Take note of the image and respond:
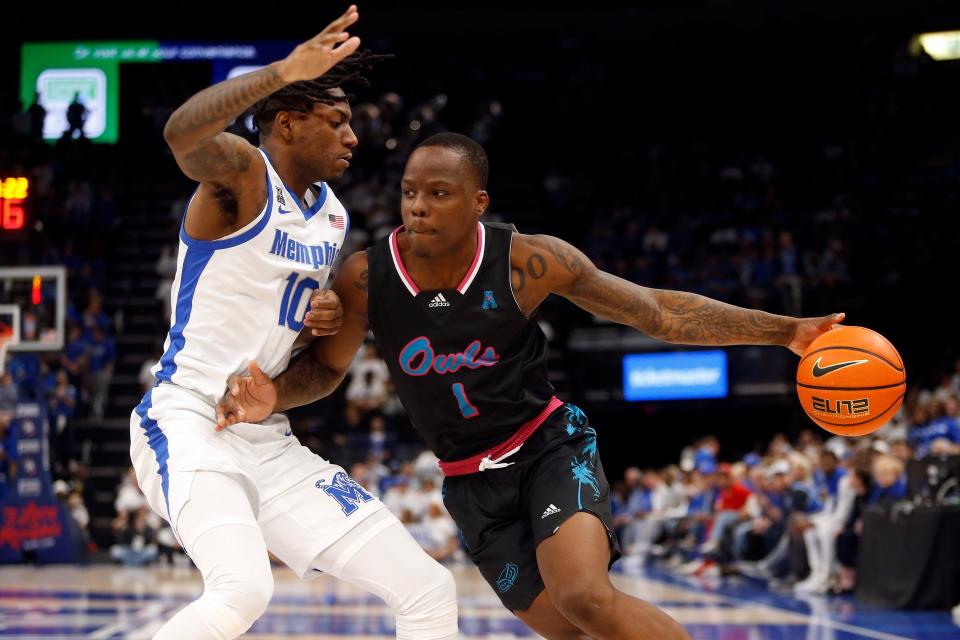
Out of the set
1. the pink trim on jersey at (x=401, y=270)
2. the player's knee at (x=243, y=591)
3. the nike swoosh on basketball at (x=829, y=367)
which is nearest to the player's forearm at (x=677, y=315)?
the nike swoosh on basketball at (x=829, y=367)

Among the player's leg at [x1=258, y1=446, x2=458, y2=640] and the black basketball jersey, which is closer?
the player's leg at [x1=258, y1=446, x2=458, y2=640]

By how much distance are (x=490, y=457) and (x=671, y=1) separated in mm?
21500

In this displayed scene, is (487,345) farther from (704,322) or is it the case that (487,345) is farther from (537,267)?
(704,322)

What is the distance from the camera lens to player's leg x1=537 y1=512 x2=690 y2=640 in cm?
385

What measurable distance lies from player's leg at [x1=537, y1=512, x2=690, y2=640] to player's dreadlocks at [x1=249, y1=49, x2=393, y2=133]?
70.5 inches

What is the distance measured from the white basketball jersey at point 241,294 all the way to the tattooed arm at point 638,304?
31.7 inches

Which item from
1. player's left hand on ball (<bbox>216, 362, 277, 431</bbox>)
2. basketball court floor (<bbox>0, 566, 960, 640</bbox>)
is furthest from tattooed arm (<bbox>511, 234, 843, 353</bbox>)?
basketball court floor (<bbox>0, 566, 960, 640</bbox>)

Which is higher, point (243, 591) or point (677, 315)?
point (677, 315)

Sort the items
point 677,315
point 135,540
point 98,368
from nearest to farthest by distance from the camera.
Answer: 1. point 677,315
2. point 135,540
3. point 98,368

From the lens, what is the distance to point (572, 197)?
23266mm

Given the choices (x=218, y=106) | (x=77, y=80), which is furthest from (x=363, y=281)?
(x=77, y=80)

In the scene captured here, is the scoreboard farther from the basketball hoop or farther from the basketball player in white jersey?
the basketball player in white jersey

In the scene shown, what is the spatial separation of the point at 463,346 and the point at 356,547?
0.83m

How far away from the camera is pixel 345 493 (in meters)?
4.10
